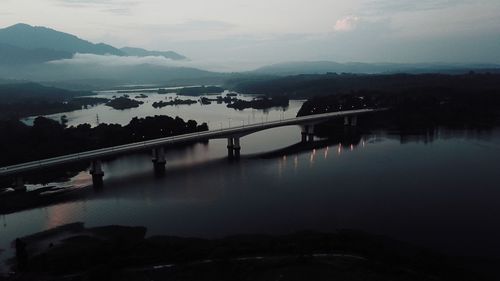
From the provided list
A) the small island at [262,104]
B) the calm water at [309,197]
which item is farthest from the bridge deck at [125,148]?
the small island at [262,104]

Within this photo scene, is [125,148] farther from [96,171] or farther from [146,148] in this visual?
[96,171]

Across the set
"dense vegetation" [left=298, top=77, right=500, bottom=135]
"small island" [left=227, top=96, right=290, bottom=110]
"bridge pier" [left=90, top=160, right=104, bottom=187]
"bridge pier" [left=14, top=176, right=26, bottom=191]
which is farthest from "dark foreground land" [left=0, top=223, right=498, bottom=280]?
"small island" [left=227, top=96, right=290, bottom=110]

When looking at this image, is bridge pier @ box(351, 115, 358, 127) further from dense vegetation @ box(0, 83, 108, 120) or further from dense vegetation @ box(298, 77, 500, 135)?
dense vegetation @ box(0, 83, 108, 120)

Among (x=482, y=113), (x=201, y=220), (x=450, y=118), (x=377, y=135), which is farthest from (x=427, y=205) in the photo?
(x=482, y=113)

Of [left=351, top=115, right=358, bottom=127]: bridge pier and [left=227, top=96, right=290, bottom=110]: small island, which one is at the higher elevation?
[left=227, top=96, right=290, bottom=110]: small island

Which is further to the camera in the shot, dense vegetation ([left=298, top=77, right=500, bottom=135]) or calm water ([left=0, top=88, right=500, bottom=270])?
dense vegetation ([left=298, top=77, right=500, bottom=135])
